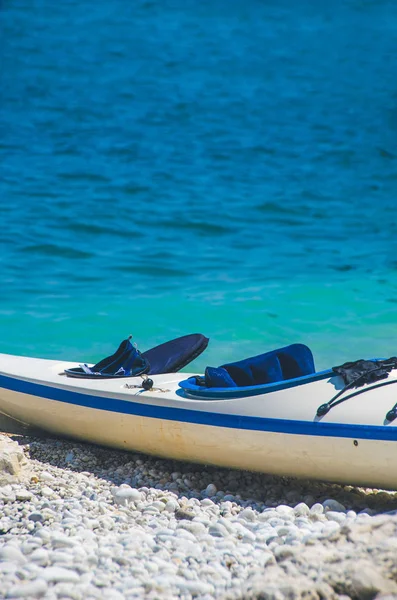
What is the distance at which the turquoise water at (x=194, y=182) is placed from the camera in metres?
9.89

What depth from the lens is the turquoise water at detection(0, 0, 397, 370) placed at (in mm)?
9891

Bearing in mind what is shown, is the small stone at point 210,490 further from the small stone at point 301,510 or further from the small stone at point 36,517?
the small stone at point 36,517

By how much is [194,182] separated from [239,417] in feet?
44.0

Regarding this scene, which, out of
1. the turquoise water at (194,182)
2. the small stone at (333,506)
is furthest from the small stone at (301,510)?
the turquoise water at (194,182)

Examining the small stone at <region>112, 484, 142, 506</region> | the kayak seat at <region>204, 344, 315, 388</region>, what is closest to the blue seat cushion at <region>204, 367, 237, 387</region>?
the kayak seat at <region>204, 344, 315, 388</region>

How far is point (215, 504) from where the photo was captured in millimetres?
3586

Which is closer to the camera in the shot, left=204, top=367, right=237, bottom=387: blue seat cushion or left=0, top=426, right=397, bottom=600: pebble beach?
left=0, top=426, right=397, bottom=600: pebble beach

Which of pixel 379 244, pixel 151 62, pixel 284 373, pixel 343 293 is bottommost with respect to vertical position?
pixel 284 373

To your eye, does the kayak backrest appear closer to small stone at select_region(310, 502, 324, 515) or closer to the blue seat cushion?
the blue seat cushion

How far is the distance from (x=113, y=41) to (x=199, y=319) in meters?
13.3

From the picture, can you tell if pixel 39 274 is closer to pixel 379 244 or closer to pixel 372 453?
pixel 379 244

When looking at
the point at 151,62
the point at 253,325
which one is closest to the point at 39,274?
the point at 253,325

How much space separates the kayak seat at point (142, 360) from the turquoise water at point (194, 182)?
10.1 ft

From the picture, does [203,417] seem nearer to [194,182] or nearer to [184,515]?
[184,515]
